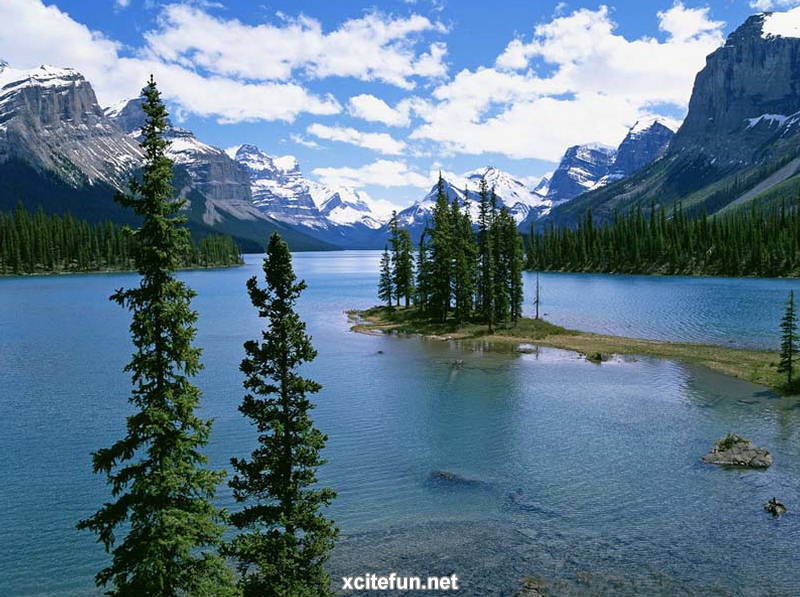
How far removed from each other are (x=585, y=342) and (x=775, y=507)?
183 ft

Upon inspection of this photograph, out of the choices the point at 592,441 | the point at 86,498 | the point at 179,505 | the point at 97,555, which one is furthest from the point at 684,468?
the point at 86,498

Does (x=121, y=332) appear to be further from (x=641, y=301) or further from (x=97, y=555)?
(x=641, y=301)

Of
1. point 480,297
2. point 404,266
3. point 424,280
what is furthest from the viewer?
point 404,266

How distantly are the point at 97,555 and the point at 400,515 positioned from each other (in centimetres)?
1526

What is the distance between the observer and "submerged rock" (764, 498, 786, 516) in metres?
31.1

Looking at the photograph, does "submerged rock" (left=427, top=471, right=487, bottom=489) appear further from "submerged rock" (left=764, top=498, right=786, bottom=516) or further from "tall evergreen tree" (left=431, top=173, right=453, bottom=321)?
"tall evergreen tree" (left=431, top=173, right=453, bottom=321)

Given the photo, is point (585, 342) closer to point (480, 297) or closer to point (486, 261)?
point (486, 261)

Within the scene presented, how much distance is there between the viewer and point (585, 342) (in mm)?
86312

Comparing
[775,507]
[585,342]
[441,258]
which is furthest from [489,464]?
[441,258]

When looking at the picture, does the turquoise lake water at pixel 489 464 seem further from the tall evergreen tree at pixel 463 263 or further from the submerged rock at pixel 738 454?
the tall evergreen tree at pixel 463 263

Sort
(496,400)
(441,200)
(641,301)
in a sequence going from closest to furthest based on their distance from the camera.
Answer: (496,400) → (441,200) → (641,301)

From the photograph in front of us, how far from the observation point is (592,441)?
145 feet

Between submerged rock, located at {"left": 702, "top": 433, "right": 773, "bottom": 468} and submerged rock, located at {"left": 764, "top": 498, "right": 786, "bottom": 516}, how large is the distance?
20.2ft

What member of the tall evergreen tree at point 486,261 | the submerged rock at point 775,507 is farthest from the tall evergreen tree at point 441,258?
the submerged rock at point 775,507
